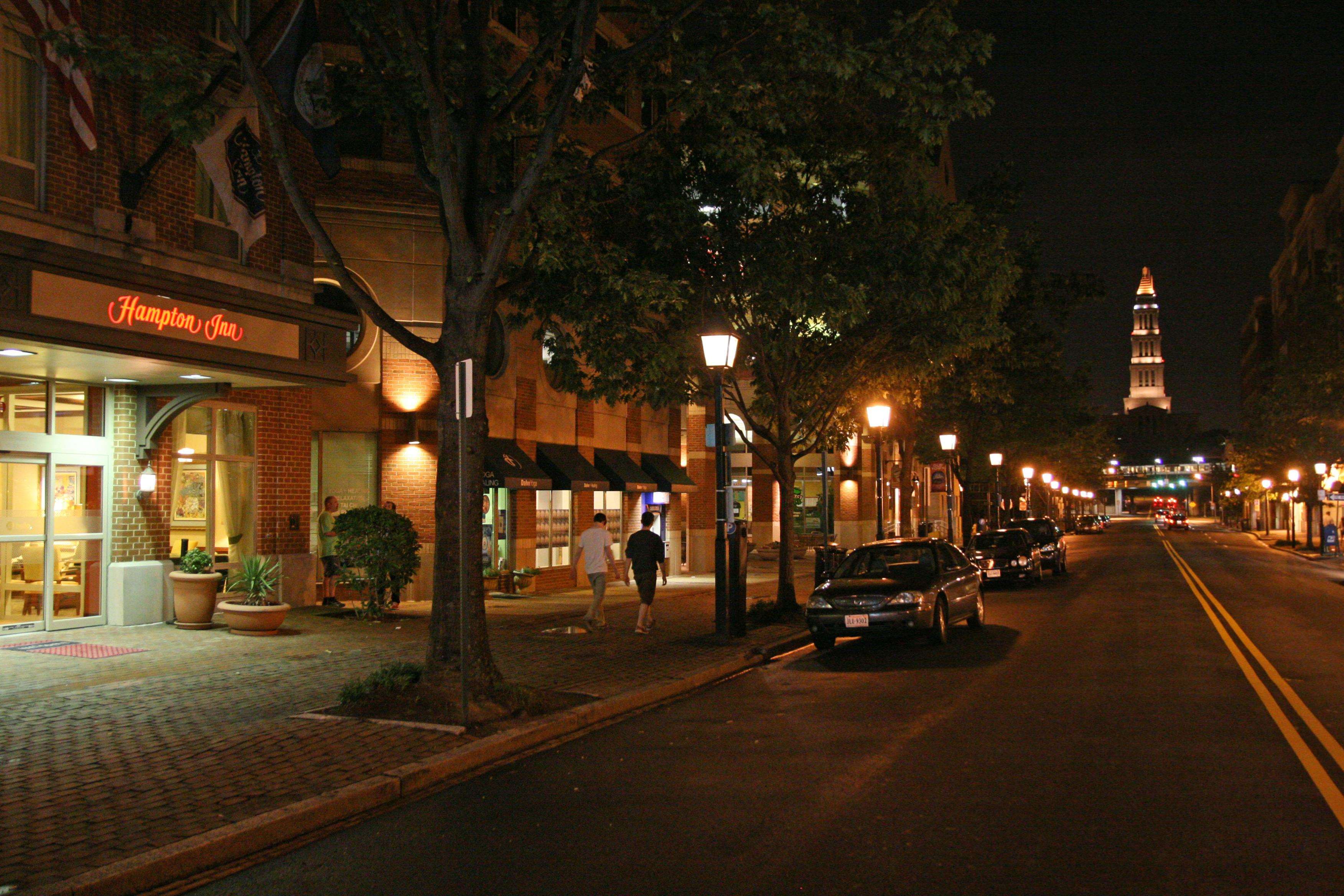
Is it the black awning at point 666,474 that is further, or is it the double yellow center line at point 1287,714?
the black awning at point 666,474

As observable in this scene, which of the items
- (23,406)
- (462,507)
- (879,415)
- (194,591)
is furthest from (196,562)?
(879,415)

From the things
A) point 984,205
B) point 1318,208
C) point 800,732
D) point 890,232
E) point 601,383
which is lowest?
point 800,732

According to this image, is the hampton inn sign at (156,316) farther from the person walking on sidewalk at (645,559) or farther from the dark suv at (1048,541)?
the dark suv at (1048,541)

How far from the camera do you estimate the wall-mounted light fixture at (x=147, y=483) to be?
16.0 metres

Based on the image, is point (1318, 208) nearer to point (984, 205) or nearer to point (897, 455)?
point (897, 455)

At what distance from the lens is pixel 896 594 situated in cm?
1502

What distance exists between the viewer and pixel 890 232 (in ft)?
59.1

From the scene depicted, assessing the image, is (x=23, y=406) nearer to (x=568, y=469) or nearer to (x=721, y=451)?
(x=721, y=451)

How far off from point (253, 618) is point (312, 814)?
29.5 feet

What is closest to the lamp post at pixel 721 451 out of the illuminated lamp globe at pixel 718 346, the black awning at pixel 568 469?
the illuminated lamp globe at pixel 718 346

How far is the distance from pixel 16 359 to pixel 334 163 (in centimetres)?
453

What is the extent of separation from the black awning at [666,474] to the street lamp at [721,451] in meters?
12.0

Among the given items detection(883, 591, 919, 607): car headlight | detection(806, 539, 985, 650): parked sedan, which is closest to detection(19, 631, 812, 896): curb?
detection(806, 539, 985, 650): parked sedan

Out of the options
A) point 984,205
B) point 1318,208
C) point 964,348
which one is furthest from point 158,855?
point 1318,208
